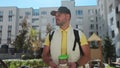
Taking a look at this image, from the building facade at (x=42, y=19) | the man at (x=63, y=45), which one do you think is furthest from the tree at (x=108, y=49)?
the building facade at (x=42, y=19)

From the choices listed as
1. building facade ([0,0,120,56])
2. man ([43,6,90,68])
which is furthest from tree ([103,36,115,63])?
building facade ([0,0,120,56])

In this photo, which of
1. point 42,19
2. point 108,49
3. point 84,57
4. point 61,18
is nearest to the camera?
point 84,57

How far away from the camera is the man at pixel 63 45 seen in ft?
11.8

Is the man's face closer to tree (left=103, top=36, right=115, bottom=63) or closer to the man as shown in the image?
the man

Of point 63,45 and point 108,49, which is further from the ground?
point 63,45

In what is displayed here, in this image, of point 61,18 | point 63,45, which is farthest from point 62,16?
point 63,45

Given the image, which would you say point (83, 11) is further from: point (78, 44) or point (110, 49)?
point (78, 44)

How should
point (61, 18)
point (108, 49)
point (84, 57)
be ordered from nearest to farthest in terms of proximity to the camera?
point (84, 57) < point (61, 18) < point (108, 49)

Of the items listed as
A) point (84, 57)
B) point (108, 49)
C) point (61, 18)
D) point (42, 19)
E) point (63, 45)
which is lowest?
point (108, 49)

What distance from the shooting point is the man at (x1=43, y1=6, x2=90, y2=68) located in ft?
11.8

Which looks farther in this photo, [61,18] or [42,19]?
[42,19]

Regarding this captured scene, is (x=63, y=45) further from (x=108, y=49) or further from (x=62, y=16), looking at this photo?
(x=108, y=49)

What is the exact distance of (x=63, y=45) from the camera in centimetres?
367

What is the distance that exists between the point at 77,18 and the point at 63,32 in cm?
5947
